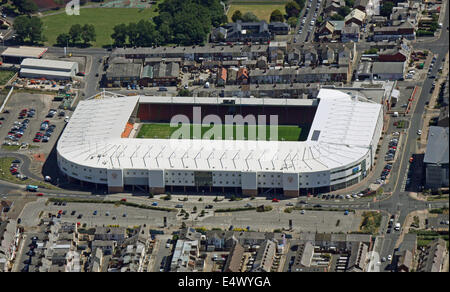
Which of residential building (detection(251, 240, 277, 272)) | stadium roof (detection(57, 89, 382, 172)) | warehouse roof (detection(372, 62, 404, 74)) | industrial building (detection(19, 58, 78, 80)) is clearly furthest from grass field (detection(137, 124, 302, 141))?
residential building (detection(251, 240, 277, 272))

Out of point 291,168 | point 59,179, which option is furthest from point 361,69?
point 59,179

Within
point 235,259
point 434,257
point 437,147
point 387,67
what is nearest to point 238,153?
point 235,259

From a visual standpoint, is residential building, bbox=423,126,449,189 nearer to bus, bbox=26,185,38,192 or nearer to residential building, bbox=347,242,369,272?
residential building, bbox=347,242,369,272

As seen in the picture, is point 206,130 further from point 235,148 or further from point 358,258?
point 358,258

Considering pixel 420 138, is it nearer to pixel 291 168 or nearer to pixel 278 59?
pixel 291 168

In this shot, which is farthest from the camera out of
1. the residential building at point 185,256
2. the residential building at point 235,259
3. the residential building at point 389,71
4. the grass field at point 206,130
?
the residential building at point 389,71

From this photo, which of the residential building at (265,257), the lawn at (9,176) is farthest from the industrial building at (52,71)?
the residential building at (265,257)

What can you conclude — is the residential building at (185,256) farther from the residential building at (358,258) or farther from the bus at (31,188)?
the bus at (31,188)
